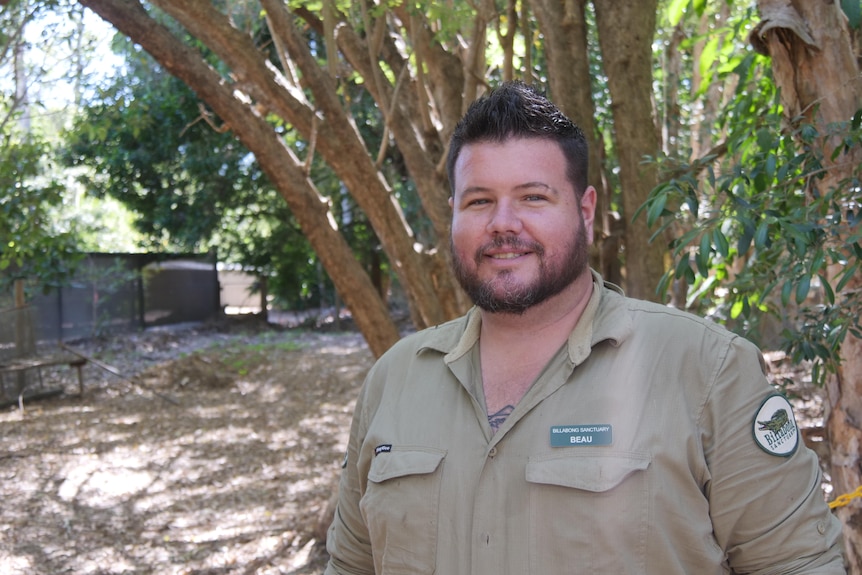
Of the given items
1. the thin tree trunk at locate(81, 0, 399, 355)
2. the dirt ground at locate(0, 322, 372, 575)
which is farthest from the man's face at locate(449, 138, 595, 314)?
the dirt ground at locate(0, 322, 372, 575)

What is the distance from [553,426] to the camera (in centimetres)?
174

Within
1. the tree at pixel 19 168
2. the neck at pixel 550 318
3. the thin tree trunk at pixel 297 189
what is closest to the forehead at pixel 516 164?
the neck at pixel 550 318

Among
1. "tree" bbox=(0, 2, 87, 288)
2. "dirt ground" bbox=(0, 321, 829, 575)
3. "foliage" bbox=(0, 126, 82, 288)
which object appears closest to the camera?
"dirt ground" bbox=(0, 321, 829, 575)

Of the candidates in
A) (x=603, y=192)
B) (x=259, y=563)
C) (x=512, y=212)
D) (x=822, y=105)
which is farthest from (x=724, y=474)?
(x=259, y=563)

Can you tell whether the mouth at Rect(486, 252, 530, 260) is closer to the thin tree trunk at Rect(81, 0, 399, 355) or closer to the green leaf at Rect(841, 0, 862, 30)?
the green leaf at Rect(841, 0, 862, 30)

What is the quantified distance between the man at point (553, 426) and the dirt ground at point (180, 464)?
4.13 meters

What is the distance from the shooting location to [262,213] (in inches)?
691

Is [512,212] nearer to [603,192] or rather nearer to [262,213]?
[603,192]

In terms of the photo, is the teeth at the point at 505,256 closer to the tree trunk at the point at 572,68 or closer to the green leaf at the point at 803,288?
the green leaf at the point at 803,288

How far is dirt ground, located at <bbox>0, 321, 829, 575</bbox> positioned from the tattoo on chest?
2.81 m

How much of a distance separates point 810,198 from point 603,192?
7.18 ft

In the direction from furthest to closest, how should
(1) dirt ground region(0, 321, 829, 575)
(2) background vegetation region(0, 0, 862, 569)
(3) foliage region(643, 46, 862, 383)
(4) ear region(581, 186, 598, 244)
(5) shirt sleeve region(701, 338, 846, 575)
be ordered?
(1) dirt ground region(0, 321, 829, 575)
(2) background vegetation region(0, 0, 862, 569)
(3) foliage region(643, 46, 862, 383)
(4) ear region(581, 186, 598, 244)
(5) shirt sleeve region(701, 338, 846, 575)

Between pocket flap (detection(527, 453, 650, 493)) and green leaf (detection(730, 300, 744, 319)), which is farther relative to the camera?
green leaf (detection(730, 300, 744, 319))

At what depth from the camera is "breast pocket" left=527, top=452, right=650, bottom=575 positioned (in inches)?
63.6
